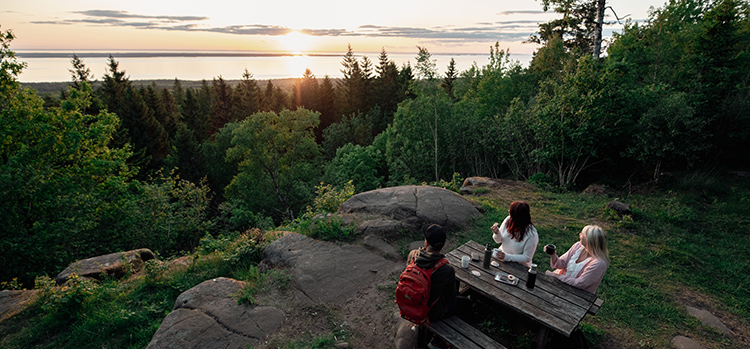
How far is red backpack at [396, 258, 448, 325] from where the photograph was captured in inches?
148

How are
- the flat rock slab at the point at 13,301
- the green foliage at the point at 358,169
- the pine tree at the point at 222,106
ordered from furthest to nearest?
the pine tree at the point at 222,106
the green foliage at the point at 358,169
the flat rock slab at the point at 13,301

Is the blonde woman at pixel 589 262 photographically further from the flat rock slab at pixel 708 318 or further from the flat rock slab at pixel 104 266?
the flat rock slab at pixel 104 266

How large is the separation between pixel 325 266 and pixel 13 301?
22.2ft

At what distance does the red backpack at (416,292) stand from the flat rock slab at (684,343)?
3.71m

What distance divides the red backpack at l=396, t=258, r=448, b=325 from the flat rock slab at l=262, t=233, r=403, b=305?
1.97 meters

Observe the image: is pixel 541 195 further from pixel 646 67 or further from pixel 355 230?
pixel 646 67

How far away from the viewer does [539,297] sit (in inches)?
161

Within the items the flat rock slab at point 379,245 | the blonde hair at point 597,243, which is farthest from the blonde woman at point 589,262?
the flat rock slab at point 379,245

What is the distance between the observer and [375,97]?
42062 mm

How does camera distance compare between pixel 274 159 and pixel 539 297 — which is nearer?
pixel 539 297

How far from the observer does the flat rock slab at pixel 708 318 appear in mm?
4930

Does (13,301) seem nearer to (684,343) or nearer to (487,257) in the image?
(487,257)

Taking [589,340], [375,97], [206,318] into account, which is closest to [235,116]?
[375,97]

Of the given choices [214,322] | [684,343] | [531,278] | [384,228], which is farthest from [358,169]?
[684,343]
